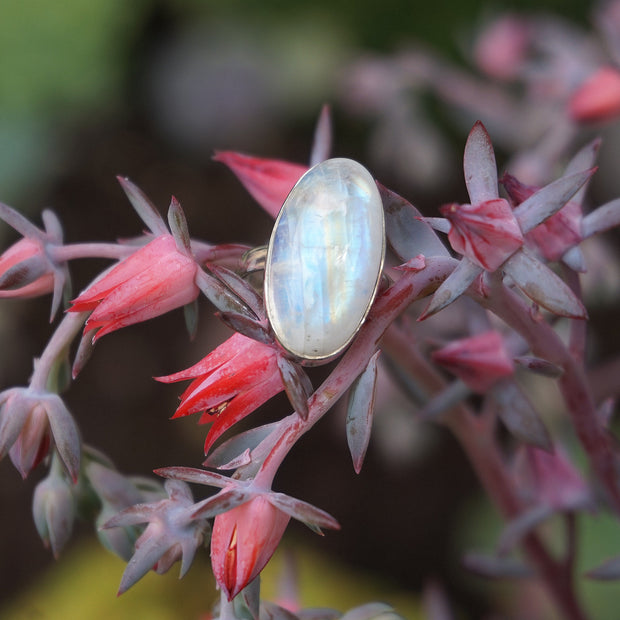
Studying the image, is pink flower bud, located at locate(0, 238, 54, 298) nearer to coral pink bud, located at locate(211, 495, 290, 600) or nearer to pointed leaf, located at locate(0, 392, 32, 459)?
pointed leaf, located at locate(0, 392, 32, 459)

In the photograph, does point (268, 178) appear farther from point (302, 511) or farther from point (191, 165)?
point (191, 165)

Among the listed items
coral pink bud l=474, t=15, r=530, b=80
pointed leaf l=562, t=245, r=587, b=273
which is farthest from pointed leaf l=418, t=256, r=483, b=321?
coral pink bud l=474, t=15, r=530, b=80

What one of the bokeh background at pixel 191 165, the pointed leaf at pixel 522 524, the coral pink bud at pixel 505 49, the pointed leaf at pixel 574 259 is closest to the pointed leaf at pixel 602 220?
the pointed leaf at pixel 574 259

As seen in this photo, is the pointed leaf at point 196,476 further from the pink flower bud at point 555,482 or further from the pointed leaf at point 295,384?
the pink flower bud at point 555,482

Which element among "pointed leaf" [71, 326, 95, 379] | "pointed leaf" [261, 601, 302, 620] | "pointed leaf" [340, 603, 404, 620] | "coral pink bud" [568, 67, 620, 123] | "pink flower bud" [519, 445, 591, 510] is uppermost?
"pointed leaf" [71, 326, 95, 379]

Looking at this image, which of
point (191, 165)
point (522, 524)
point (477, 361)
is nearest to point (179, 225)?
point (477, 361)

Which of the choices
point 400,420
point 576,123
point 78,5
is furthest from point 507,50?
point 78,5
